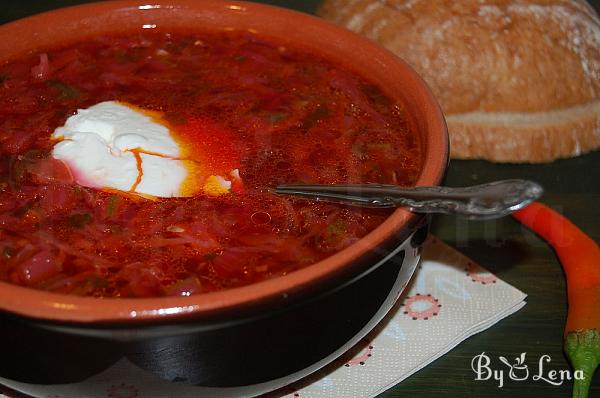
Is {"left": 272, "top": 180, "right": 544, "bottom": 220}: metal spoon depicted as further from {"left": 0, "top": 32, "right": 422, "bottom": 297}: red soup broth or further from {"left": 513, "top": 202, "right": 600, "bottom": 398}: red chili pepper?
{"left": 513, "top": 202, "right": 600, "bottom": 398}: red chili pepper

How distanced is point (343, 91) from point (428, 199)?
2.85 feet

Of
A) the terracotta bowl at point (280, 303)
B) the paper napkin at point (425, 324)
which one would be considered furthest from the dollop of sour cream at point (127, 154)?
the paper napkin at point (425, 324)

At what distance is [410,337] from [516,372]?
1.09 ft

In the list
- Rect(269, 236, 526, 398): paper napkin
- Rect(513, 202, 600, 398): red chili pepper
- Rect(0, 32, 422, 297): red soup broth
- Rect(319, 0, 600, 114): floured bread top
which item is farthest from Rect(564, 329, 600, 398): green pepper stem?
Rect(319, 0, 600, 114): floured bread top

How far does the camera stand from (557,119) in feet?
11.6

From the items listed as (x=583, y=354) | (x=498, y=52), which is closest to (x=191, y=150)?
(x=583, y=354)

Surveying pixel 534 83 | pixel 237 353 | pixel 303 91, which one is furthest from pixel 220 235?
pixel 534 83

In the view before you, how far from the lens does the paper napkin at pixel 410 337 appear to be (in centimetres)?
194

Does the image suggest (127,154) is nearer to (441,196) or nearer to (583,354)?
(441,196)

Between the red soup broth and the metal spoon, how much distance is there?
49mm

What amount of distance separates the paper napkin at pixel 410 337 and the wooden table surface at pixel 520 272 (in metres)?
0.05

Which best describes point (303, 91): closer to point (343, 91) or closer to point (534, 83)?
point (343, 91)

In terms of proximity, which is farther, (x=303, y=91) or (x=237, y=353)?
(x=303, y=91)

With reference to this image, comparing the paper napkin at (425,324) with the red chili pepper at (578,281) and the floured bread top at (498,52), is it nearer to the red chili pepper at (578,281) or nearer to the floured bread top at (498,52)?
the red chili pepper at (578,281)
